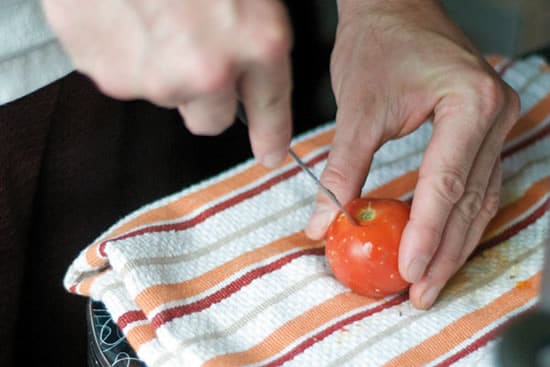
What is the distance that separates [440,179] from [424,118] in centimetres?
11

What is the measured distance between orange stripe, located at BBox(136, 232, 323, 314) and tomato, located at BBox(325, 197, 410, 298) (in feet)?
0.21

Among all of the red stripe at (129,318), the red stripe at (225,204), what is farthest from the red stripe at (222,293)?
the red stripe at (225,204)

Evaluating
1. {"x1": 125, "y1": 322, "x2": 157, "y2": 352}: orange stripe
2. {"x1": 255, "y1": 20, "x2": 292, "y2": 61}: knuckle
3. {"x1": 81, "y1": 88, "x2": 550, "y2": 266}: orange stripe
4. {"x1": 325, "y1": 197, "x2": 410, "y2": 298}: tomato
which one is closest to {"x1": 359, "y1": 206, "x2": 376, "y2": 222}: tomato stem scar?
{"x1": 325, "y1": 197, "x2": 410, "y2": 298}: tomato

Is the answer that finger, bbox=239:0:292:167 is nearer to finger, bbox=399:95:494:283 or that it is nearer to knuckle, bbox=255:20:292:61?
knuckle, bbox=255:20:292:61

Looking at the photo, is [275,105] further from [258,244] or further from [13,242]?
[13,242]

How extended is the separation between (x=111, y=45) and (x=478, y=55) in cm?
54

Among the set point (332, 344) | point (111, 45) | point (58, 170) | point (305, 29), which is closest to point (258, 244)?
point (332, 344)

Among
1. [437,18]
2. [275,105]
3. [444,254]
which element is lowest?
[444,254]

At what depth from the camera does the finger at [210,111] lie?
20.0 inches

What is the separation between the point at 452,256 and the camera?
0.82 m

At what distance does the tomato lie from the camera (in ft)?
2.59

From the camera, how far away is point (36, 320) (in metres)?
1.16

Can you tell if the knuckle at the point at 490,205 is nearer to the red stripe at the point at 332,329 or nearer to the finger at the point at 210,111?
the red stripe at the point at 332,329

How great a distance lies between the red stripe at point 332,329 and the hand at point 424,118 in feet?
0.09
